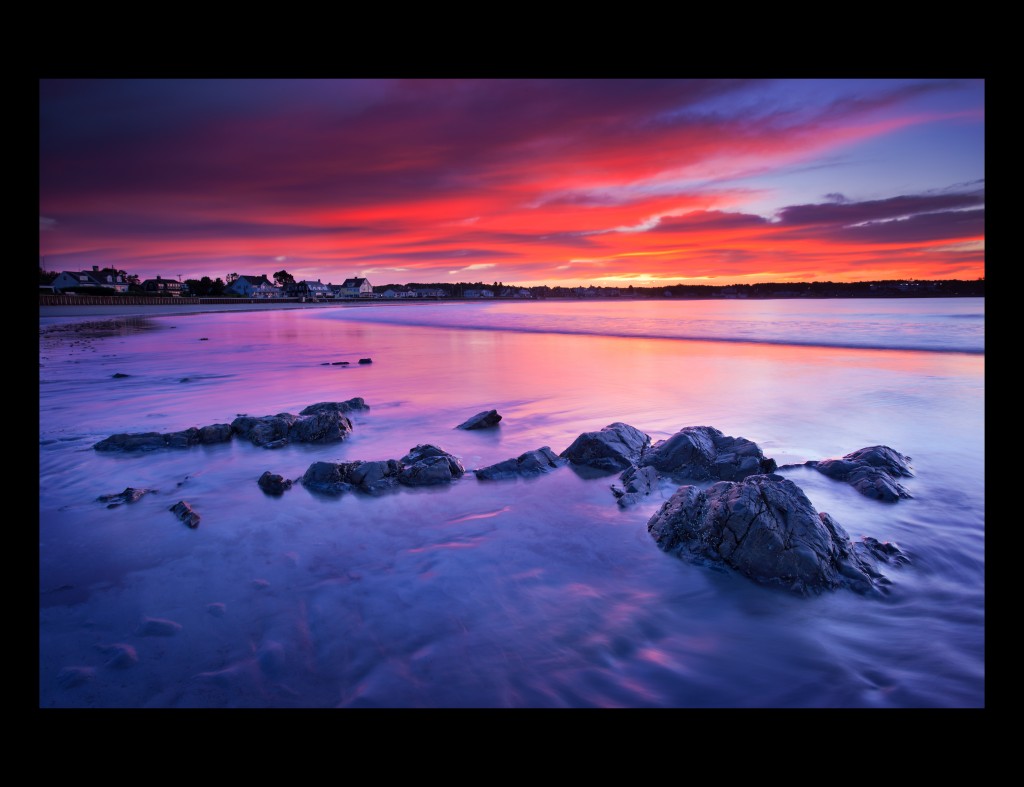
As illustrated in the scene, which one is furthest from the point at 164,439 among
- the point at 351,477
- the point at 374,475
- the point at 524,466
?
the point at 524,466

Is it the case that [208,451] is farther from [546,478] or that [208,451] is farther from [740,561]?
A: [740,561]

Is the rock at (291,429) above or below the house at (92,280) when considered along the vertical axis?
below

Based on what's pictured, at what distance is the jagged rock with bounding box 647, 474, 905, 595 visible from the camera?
3004mm

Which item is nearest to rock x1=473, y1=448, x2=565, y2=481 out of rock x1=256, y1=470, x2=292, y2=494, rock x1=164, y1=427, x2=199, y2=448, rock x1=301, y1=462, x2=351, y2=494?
rock x1=301, y1=462, x2=351, y2=494

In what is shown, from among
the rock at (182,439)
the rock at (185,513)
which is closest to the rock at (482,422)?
the rock at (182,439)

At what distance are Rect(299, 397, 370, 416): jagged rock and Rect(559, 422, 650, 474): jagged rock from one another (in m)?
3.42

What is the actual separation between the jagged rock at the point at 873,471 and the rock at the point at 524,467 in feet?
8.77

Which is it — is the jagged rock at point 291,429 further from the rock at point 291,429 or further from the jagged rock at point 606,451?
the jagged rock at point 606,451

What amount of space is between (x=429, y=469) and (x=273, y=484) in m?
1.42

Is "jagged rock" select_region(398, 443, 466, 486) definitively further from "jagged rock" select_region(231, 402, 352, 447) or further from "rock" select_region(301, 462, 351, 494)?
"jagged rock" select_region(231, 402, 352, 447)

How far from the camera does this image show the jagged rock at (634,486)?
4.34 metres

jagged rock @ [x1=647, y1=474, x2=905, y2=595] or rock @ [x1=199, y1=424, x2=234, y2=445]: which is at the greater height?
rock @ [x1=199, y1=424, x2=234, y2=445]
